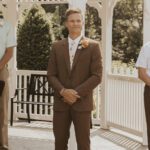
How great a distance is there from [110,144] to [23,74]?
3720 mm

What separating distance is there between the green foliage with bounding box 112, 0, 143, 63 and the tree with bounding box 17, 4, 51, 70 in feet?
35.7

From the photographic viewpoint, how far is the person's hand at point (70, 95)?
5.64 m

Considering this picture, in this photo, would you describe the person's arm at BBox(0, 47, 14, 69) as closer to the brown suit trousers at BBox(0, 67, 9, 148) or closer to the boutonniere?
the brown suit trousers at BBox(0, 67, 9, 148)

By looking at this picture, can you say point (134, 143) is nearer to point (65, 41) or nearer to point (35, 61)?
point (65, 41)

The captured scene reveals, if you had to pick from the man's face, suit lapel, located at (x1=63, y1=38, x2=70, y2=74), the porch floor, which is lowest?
the porch floor

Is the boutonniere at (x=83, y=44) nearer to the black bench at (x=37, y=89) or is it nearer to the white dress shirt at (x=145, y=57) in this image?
the white dress shirt at (x=145, y=57)

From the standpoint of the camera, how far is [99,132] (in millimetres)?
10062

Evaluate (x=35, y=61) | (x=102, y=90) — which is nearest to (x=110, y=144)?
(x=102, y=90)

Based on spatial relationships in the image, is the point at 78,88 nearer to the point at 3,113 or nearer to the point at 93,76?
the point at 93,76

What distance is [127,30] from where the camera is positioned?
30125mm

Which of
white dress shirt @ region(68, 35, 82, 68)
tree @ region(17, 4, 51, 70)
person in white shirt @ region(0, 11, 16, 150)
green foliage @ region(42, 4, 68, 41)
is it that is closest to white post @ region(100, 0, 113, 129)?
person in white shirt @ region(0, 11, 16, 150)

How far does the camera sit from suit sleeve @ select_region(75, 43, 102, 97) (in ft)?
18.7

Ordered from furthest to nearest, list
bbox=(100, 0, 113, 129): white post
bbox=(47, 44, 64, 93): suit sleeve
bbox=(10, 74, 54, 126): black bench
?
Answer: bbox=(10, 74, 54, 126): black bench
bbox=(100, 0, 113, 129): white post
bbox=(47, 44, 64, 93): suit sleeve

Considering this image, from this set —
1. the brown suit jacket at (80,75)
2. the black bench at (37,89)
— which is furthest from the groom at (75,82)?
the black bench at (37,89)
